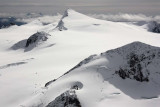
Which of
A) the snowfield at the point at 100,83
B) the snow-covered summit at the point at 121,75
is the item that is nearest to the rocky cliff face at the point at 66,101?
the snowfield at the point at 100,83

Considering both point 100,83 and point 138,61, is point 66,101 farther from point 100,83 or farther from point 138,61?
point 138,61

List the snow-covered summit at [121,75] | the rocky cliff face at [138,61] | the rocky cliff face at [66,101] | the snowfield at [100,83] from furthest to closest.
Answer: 1. the rocky cliff face at [138,61]
2. the snow-covered summit at [121,75]
3. the snowfield at [100,83]
4. the rocky cliff face at [66,101]

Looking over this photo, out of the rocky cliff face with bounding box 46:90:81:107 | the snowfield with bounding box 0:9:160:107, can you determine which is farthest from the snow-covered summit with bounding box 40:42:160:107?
the rocky cliff face with bounding box 46:90:81:107

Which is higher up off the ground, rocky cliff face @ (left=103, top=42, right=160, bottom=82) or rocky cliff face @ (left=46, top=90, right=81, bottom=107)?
rocky cliff face @ (left=103, top=42, right=160, bottom=82)

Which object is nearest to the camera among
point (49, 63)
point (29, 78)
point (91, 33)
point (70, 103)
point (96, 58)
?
point (70, 103)

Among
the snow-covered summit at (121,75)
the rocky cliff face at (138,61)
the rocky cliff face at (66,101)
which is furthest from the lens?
the rocky cliff face at (138,61)

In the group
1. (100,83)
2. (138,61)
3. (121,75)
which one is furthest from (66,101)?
(138,61)

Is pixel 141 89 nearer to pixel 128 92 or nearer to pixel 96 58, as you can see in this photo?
pixel 128 92

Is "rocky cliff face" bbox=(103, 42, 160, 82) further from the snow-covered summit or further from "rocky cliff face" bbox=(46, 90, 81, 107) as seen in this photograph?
"rocky cliff face" bbox=(46, 90, 81, 107)

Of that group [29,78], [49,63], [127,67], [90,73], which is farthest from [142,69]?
[49,63]

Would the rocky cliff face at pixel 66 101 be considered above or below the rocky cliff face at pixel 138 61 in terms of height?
below

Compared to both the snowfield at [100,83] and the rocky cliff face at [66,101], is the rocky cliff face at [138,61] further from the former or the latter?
the rocky cliff face at [66,101]
